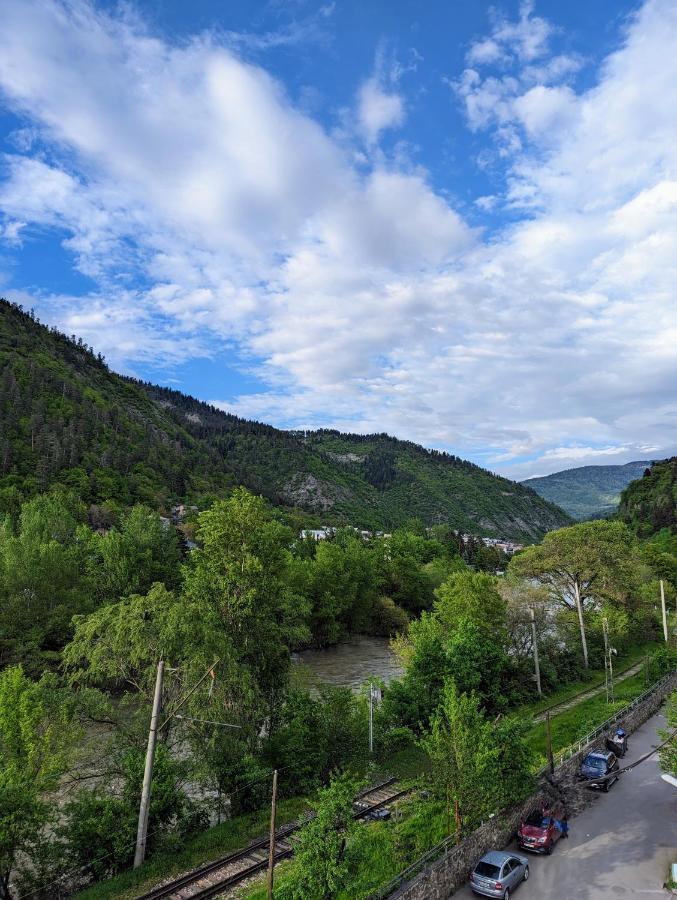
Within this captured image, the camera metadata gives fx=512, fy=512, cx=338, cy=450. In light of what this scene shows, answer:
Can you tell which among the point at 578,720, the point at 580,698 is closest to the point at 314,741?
the point at 578,720

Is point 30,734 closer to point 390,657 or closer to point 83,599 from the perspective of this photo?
point 83,599

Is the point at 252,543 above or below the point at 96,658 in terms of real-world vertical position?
above

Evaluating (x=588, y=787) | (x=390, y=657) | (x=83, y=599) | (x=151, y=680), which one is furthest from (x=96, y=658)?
(x=390, y=657)

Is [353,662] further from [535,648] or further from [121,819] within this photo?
[121,819]

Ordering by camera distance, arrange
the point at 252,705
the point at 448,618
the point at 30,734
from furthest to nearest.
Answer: the point at 448,618, the point at 252,705, the point at 30,734

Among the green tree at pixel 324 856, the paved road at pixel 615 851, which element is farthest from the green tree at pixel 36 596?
the paved road at pixel 615 851

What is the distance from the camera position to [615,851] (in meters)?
19.5

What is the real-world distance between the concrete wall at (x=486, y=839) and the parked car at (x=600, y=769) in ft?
1.31

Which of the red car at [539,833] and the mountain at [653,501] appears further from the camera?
the mountain at [653,501]

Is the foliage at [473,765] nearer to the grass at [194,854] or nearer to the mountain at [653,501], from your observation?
the grass at [194,854]

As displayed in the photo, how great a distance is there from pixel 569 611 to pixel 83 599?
50242mm

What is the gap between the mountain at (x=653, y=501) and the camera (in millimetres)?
151200

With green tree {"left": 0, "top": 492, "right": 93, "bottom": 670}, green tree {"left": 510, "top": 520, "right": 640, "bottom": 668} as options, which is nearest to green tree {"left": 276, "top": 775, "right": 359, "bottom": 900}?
green tree {"left": 0, "top": 492, "right": 93, "bottom": 670}

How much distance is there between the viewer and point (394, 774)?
93.6ft
